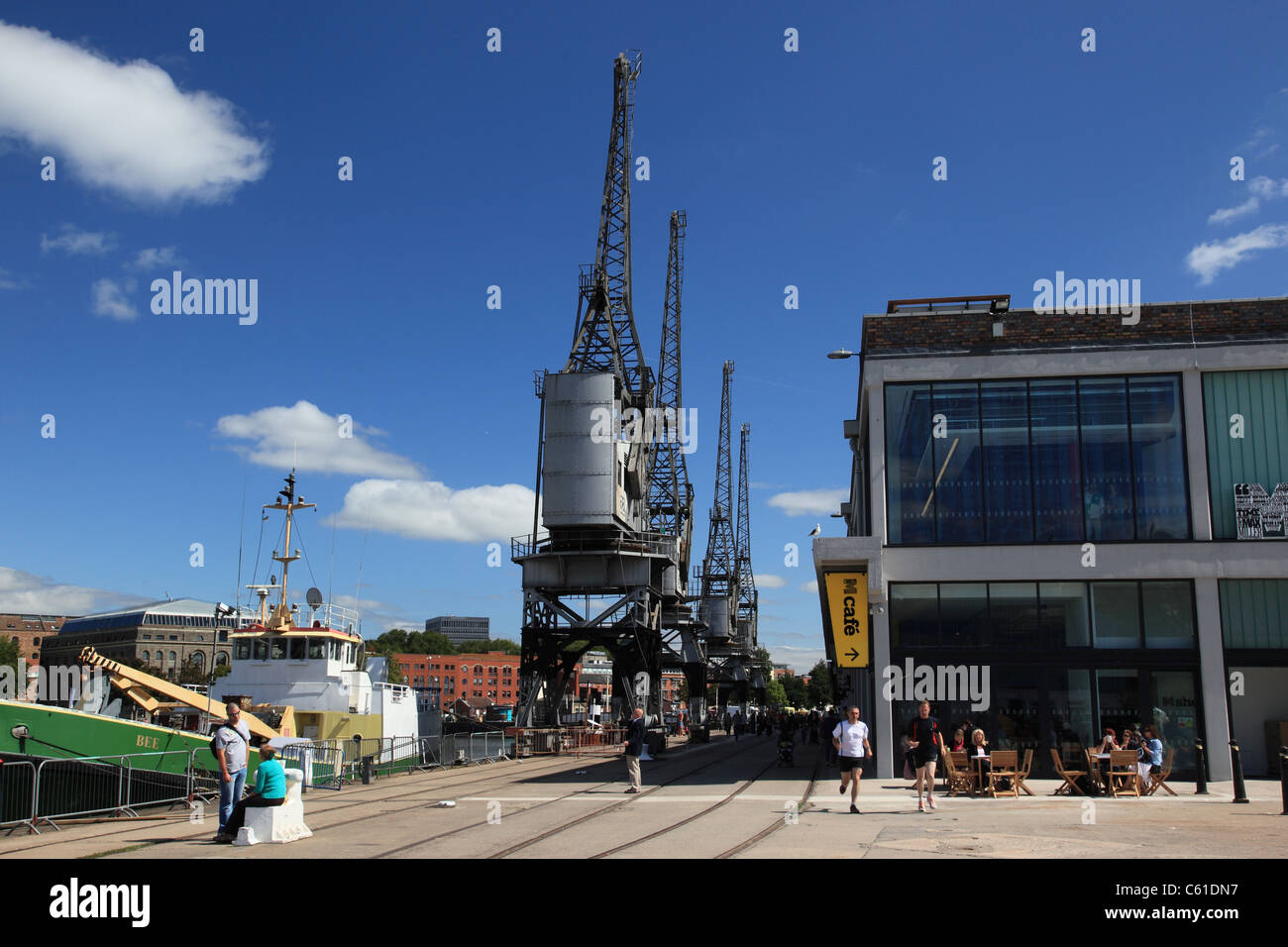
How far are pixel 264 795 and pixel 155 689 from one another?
1445 cm

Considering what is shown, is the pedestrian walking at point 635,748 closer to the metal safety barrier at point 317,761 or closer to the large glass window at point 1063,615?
the metal safety barrier at point 317,761

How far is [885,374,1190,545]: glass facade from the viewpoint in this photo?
24094 millimetres

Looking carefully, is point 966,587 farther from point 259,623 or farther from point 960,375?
point 259,623

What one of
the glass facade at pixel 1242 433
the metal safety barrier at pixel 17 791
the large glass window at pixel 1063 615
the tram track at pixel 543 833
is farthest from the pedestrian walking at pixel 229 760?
the glass facade at pixel 1242 433

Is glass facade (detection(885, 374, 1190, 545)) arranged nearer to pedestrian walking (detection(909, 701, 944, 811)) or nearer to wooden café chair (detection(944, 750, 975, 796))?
wooden café chair (detection(944, 750, 975, 796))

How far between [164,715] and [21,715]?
281 inches

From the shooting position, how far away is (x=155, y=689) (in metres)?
25.5

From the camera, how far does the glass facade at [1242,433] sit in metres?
24.0

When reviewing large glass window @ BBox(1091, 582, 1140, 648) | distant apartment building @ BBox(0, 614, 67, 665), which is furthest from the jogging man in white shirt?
distant apartment building @ BBox(0, 614, 67, 665)

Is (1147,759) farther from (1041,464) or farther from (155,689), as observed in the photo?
(155,689)

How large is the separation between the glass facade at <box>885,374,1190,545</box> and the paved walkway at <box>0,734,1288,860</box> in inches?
232

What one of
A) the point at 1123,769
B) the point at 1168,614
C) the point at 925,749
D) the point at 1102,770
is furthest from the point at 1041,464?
the point at 925,749
